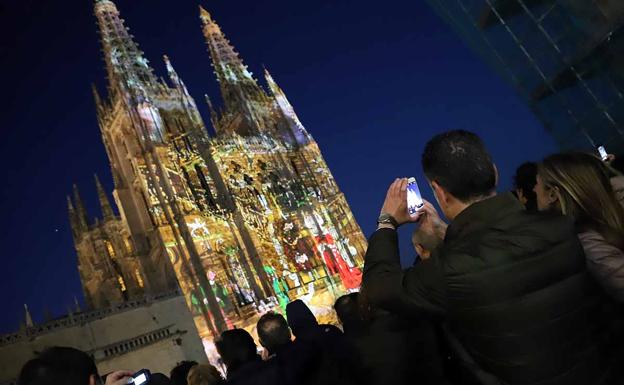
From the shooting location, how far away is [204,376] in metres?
4.79

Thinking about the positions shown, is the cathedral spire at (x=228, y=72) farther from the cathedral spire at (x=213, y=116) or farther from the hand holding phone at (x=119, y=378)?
the hand holding phone at (x=119, y=378)

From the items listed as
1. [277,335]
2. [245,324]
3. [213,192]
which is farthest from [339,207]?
[277,335]

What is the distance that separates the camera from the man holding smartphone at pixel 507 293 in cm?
205

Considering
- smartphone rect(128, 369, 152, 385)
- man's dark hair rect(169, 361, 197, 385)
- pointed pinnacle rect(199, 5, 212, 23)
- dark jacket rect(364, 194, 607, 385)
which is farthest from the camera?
pointed pinnacle rect(199, 5, 212, 23)

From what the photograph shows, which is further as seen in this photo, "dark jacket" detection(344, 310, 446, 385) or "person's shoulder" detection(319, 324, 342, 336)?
"person's shoulder" detection(319, 324, 342, 336)

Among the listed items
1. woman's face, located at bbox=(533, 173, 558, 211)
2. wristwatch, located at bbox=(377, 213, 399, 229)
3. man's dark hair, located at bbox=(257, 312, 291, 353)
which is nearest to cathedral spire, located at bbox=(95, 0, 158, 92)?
man's dark hair, located at bbox=(257, 312, 291, 353)

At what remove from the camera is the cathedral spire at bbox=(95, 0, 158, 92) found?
31.5 metres

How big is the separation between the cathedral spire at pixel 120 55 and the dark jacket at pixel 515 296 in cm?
3262

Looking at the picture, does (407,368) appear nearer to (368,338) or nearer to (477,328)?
(368,338)

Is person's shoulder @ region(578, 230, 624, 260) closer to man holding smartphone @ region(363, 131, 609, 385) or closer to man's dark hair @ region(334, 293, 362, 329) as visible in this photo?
man holding smartphone @ region(363, 131, 609, 385)

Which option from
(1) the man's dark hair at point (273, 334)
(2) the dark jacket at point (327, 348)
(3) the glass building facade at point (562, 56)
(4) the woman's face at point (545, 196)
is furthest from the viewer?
(3) the glass building facade at point (562, 56)

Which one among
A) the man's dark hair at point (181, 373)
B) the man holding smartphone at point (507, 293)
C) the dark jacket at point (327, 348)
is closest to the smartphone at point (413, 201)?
the man holding smartphone at point (507, 293)

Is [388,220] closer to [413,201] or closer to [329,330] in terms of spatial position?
[413,201]

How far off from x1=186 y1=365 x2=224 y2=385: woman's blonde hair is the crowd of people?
2004 mm
